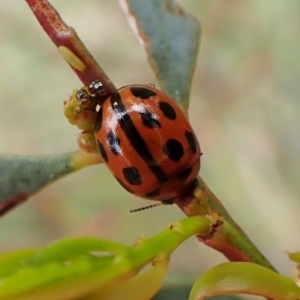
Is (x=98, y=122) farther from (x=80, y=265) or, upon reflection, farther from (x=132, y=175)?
(x=80, y=265)

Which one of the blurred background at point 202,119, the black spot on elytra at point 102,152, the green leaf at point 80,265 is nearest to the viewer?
the green leaf at point 80,265

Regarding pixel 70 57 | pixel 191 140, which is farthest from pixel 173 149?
pixel 70 57

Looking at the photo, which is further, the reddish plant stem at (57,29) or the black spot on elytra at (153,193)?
the black spot on elytra at (153,193)

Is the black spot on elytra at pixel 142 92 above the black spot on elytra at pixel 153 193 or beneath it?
above

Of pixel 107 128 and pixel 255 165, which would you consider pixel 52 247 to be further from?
pixel 255 165

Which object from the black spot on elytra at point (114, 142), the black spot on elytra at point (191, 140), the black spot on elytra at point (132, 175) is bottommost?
the black spot on elytra at point (191, 140)

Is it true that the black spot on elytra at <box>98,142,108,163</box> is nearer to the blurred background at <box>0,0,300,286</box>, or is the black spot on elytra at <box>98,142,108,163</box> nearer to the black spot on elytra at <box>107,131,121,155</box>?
the black spot on elytra at <box>107,131,121,155</box>

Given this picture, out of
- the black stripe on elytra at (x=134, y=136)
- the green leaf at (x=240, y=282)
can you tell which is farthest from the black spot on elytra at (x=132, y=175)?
the green leaf at (x=240, y=282)

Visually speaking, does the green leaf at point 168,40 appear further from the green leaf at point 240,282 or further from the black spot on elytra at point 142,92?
the green leaf at point 240,282

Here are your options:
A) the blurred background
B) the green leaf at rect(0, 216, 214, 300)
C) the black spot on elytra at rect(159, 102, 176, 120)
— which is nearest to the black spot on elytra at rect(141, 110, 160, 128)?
the black spot on elytra at rect(159, 102, 176, 120)
